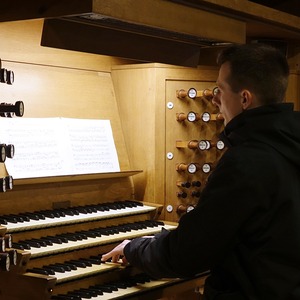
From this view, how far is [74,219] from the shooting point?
11.6ft

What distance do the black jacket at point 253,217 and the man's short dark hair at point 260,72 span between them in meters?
0.08

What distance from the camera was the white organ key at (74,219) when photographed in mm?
3267

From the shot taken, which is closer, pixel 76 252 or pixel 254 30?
pixel 76 252

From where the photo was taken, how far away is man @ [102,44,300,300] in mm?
2348

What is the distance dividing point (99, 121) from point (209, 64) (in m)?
1.18

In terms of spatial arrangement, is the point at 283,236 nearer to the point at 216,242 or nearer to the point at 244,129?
the point at 216,242

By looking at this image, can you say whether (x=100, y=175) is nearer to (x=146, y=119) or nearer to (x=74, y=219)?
(x=74, y=219)

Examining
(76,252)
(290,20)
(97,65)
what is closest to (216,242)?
(76,252)

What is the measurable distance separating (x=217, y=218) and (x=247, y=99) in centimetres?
49

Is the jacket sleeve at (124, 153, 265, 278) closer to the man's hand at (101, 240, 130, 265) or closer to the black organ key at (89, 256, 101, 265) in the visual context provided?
the man's hand at (101, 240, 130, 265)

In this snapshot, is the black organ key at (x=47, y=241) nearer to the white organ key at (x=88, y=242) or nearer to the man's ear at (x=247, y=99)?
the white organ key at (x=88, y=242)

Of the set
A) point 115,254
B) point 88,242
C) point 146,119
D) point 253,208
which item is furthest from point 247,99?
point 146,119

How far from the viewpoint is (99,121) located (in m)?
4.20

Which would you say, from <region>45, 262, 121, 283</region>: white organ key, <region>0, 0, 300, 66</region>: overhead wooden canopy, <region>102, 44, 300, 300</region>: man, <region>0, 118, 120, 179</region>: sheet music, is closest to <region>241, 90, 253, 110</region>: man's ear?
<region>102, 44, 300, 300</region>: man
